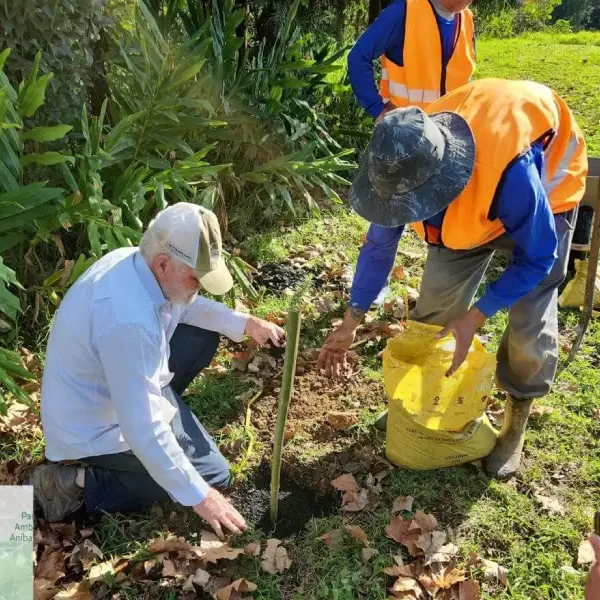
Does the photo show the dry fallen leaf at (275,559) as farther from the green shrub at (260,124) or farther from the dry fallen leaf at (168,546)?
the green shrub at (260,124)

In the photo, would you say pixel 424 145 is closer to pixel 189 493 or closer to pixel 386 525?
pixel 189 493

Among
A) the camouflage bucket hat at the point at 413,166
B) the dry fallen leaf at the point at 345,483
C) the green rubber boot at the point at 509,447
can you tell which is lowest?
the dry fallen leaf at the point at 345,483

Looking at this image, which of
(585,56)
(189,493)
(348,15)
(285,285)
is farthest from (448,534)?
(585,56)

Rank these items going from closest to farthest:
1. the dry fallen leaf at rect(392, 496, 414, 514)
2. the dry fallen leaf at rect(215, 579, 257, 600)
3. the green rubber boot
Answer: the dry fallen leaf at rect(215, 579, 257, 600), the dry fallen leaf at rect(392, 496, 414, 514), the green rubber boot

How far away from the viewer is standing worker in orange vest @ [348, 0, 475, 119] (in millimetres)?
3223

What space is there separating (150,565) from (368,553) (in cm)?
86

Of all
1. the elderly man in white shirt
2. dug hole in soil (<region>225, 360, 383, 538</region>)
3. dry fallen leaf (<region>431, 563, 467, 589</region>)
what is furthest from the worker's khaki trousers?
the elderly man in white shirt

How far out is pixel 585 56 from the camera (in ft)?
30.9

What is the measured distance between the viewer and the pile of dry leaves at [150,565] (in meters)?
2.30

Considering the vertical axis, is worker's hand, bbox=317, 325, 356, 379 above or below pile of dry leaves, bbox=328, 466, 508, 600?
above

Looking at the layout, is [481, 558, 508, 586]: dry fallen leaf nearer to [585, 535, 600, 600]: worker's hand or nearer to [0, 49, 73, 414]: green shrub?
[585, 535, 600, 600]: worker's hand

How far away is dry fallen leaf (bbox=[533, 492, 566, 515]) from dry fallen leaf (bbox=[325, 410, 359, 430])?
0.89m

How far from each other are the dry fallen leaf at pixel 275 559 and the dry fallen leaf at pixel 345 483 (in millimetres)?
384

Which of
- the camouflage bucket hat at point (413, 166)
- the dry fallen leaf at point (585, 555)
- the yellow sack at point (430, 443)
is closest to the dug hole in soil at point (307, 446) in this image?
the yellow sack at point (430, 443)
